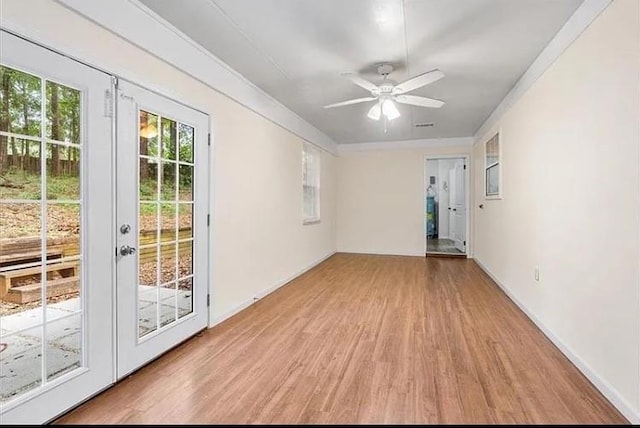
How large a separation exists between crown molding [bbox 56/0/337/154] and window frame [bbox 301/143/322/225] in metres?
1.44

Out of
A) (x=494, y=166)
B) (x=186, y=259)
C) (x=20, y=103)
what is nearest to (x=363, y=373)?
(x=186, y=259)

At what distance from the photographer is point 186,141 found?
110 inches

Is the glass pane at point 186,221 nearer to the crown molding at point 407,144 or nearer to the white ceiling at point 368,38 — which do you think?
the white ceiling at point 368,38

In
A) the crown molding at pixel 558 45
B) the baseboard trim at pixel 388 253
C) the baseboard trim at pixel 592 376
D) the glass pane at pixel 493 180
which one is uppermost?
the crown molding at pixel 558 45

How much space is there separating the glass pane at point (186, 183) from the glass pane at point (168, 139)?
0.15 metres

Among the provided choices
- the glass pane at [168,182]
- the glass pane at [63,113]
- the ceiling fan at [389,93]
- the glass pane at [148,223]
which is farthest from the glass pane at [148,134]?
the ceiling fan at [389,93]

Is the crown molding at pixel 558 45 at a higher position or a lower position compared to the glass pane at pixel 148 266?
higher

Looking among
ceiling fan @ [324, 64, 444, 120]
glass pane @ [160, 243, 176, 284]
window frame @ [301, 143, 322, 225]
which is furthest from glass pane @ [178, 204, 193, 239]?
window frame @ [301, 143, 322, 225]

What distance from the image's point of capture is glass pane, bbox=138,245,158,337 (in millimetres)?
2369

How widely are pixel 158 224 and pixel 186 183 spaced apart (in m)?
0.44

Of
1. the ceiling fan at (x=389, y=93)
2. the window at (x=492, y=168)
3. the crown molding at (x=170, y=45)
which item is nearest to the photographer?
the crown molding at (x=170, y=45)

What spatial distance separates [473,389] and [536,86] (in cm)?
267

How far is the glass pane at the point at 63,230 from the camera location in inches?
69.9

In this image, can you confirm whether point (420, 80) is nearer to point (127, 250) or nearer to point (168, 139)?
point (168, 139)
